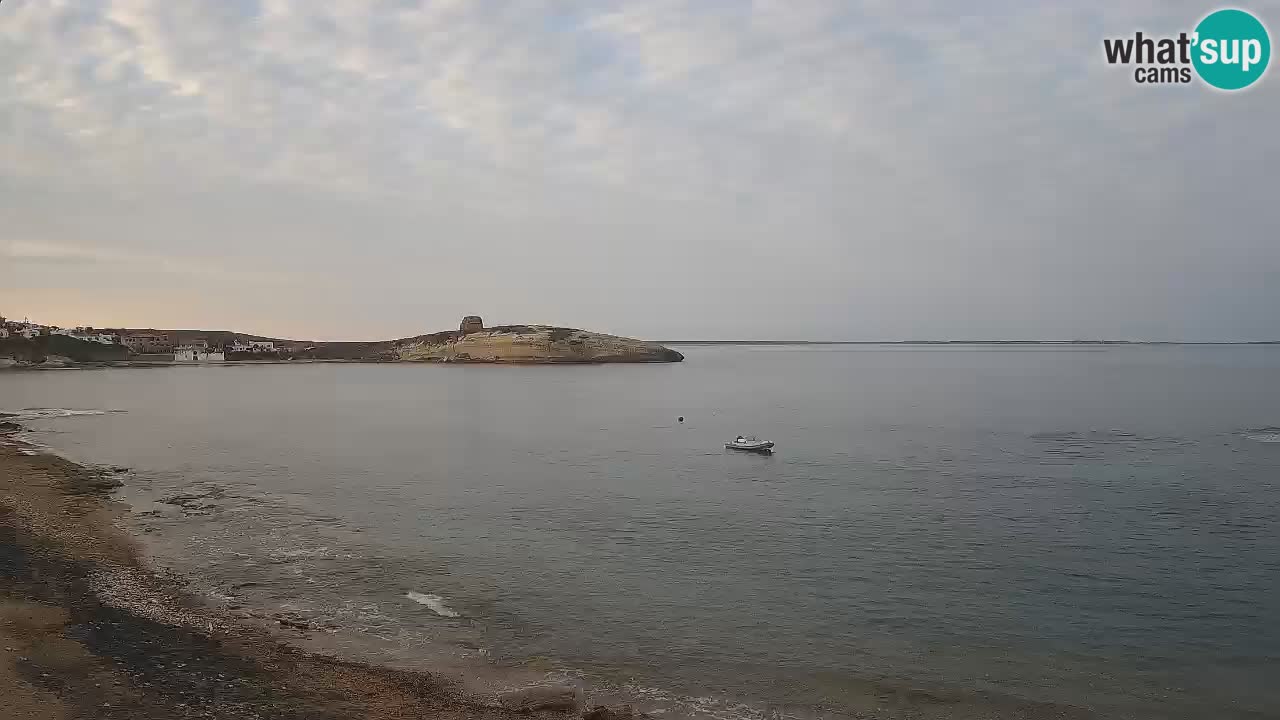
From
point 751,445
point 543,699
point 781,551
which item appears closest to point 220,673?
point 543,699

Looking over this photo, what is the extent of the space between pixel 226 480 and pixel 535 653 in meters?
27.3

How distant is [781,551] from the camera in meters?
24.2

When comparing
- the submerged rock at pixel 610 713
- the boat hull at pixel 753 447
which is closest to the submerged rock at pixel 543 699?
the submerged rock at pixel 610 713

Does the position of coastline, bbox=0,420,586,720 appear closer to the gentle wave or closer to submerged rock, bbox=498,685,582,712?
submerged rock, bbox=498,685,582,712

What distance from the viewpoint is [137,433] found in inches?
2195

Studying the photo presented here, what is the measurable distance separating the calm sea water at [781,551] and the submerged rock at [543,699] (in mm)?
1011

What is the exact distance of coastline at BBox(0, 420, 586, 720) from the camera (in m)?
12.4

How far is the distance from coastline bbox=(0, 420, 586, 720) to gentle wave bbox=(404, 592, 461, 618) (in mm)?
3470

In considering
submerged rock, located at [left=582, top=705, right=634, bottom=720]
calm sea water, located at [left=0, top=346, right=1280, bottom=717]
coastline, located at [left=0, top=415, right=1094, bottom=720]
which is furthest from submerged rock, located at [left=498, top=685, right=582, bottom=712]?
calm sea water, located at [left=0, top=346, right=1280, bottom=717]

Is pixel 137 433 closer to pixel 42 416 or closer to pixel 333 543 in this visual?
pixel 42 416

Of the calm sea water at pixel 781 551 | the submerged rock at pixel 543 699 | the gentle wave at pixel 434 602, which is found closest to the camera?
the submerged rock at pixel 543 699

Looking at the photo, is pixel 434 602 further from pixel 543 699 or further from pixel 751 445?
pixel 751 445

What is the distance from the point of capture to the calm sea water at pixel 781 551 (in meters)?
15.6

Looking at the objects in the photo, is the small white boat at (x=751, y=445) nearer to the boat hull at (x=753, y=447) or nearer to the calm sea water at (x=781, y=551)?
the boat hull at (x=753, y=447)
